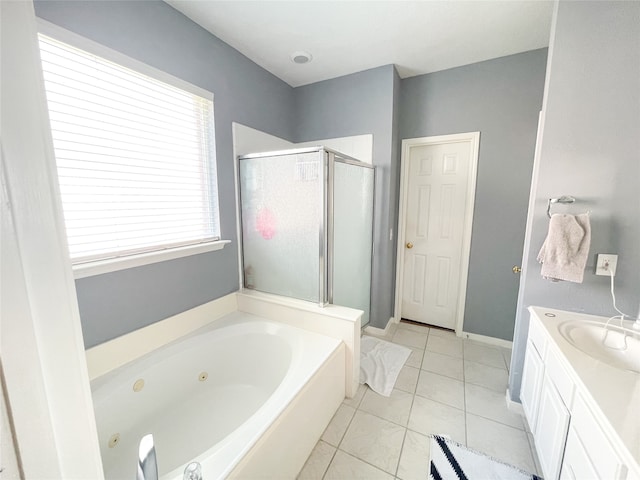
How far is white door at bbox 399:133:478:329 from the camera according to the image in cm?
253

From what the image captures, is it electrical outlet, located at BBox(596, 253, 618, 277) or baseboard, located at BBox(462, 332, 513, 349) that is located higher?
electrical outlet, located at BBox(596, 253, 618, 277)

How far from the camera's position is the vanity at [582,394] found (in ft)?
2.63

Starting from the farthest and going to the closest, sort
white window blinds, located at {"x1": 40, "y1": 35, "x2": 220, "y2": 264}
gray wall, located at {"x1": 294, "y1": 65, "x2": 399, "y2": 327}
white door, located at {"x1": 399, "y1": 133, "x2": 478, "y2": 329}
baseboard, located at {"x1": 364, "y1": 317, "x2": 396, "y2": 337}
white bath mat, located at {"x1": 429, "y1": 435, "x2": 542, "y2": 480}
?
baseboard, located at {"x1": 364, "y1": 317, "x2": 396, "y2": 337} < white door, located at {"x1": 399, "y1": 133, "x2": 478, "y2": 329} < gray wall, located at {"x1": 294, "y1": 65, "x2": 399, "y2": 327} < white bath mat, located at {"x1": 429, "y1": 435, "x2": 542, "y2": 480} < white window blinds, located at {"x1": 40, "y1": 35, "x2": 220, "y2": 264}

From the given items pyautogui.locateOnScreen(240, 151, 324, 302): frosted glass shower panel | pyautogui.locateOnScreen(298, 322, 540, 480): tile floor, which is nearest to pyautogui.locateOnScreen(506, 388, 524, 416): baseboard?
pyautogui.locateOnScreen(298, 322, 540, 480): tile floor

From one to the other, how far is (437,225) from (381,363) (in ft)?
4.83

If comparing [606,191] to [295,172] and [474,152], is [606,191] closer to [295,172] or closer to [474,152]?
[474,152]

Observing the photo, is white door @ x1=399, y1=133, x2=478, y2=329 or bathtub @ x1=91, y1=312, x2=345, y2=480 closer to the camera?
bathtub @ x1=91, y1=312, x2=345, y2=480

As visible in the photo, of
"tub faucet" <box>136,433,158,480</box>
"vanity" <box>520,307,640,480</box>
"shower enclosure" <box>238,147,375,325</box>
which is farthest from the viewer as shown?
"shower enclosure" <box>238,147,375,325</box>

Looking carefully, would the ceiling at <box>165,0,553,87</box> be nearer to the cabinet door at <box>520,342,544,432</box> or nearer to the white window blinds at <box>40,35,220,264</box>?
the white window blinds at <box>40,35,220,264</box>

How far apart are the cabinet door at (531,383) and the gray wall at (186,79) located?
2097 mm

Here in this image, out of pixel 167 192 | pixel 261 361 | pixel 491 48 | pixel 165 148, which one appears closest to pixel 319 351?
pixel 261 361

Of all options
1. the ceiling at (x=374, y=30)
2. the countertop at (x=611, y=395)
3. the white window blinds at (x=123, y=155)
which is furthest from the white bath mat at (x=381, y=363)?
the ceiling at (x=374, y=30)

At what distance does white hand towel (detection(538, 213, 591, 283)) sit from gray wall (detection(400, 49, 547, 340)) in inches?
38.3

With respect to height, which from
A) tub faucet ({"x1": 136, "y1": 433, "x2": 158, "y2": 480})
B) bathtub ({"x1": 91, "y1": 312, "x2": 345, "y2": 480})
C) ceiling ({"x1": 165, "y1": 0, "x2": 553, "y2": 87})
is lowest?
bathtub ({"x1": 91, "y1": 312, "x2": 345, "y2": 480})
